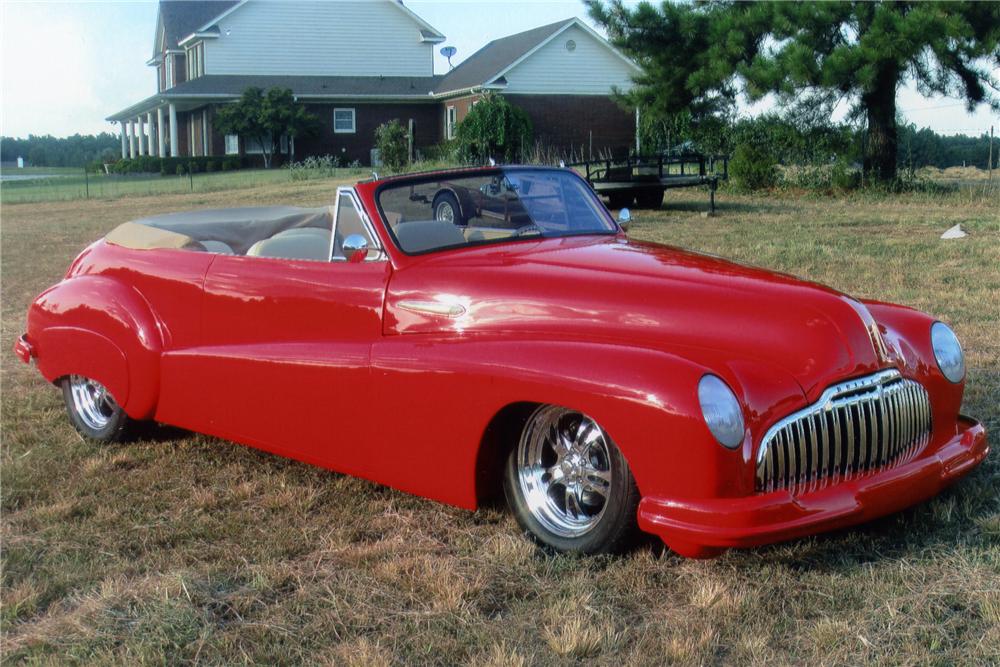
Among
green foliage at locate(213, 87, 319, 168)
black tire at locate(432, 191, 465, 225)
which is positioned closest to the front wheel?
black tire at locate(432, 191, 465, 225)

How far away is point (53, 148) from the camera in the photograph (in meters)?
81.4

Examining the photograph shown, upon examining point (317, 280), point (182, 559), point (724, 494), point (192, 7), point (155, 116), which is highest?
point (192, 7)

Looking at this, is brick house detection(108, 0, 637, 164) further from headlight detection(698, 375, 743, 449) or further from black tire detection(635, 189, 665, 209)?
headlight detection(698, 375, 743, 449)

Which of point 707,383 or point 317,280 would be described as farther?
point 317,280

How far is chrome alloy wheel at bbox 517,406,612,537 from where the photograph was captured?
3855 mm

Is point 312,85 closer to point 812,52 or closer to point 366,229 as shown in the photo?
point 812,52

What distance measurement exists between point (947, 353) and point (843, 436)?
0.99 m

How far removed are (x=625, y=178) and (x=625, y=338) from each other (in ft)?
47.7

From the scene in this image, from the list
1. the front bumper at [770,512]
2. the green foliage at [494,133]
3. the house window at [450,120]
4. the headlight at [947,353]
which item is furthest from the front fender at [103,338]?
the house window at [450,120]

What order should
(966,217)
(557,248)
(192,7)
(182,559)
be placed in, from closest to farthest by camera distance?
(182,559) → (557,248) → (966,217) → (192,7)

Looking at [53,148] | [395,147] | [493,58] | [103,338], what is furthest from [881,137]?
[53,148]

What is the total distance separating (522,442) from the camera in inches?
159

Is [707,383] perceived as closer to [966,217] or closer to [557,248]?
[557,248]

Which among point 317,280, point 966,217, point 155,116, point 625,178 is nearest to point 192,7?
point 155,116
